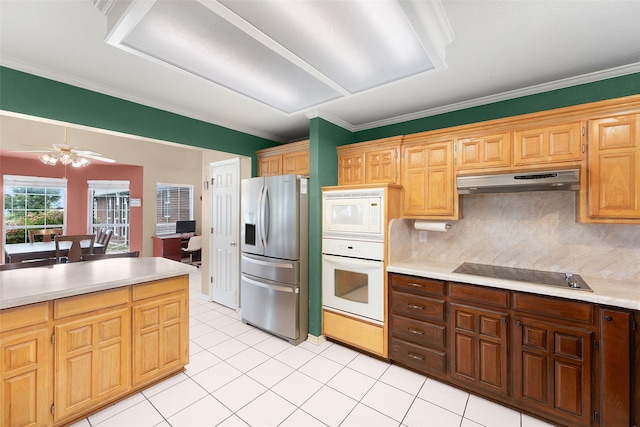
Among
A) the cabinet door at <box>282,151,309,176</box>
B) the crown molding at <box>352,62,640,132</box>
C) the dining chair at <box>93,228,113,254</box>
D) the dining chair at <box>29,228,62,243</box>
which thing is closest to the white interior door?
the cabinet door at <box>282,151,309,176</box>

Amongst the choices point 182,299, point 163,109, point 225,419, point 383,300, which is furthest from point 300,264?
point 163,109

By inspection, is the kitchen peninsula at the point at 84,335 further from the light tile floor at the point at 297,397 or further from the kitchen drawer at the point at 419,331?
the kitchen drawer at the point at 419,331

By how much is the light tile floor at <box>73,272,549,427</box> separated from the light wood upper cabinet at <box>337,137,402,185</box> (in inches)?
75.9

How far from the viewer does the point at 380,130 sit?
3.47m

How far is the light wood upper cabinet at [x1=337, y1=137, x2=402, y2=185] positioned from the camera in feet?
9.71

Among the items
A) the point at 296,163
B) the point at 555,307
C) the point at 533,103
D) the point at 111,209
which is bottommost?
the point at 555,307

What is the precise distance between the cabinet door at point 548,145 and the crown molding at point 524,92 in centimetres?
51

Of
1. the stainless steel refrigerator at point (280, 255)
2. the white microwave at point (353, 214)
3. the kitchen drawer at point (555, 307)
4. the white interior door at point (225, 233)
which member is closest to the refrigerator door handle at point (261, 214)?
the stainless steel refrigerator at point (280, 255)

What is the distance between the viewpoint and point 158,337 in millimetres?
2258

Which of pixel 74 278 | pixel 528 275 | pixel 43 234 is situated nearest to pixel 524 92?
pixel 528 275

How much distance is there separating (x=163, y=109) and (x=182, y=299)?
204 centimetres

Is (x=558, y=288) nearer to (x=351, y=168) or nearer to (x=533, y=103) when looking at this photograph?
(x=533, y=103)

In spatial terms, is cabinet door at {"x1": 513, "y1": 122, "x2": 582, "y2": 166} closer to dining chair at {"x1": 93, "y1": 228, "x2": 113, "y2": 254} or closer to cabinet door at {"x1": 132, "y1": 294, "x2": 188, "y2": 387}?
cabinet door at {"x1": 132, "y1": 294, "x2": 188, "y2": 387}

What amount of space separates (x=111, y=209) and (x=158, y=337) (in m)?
6.27
